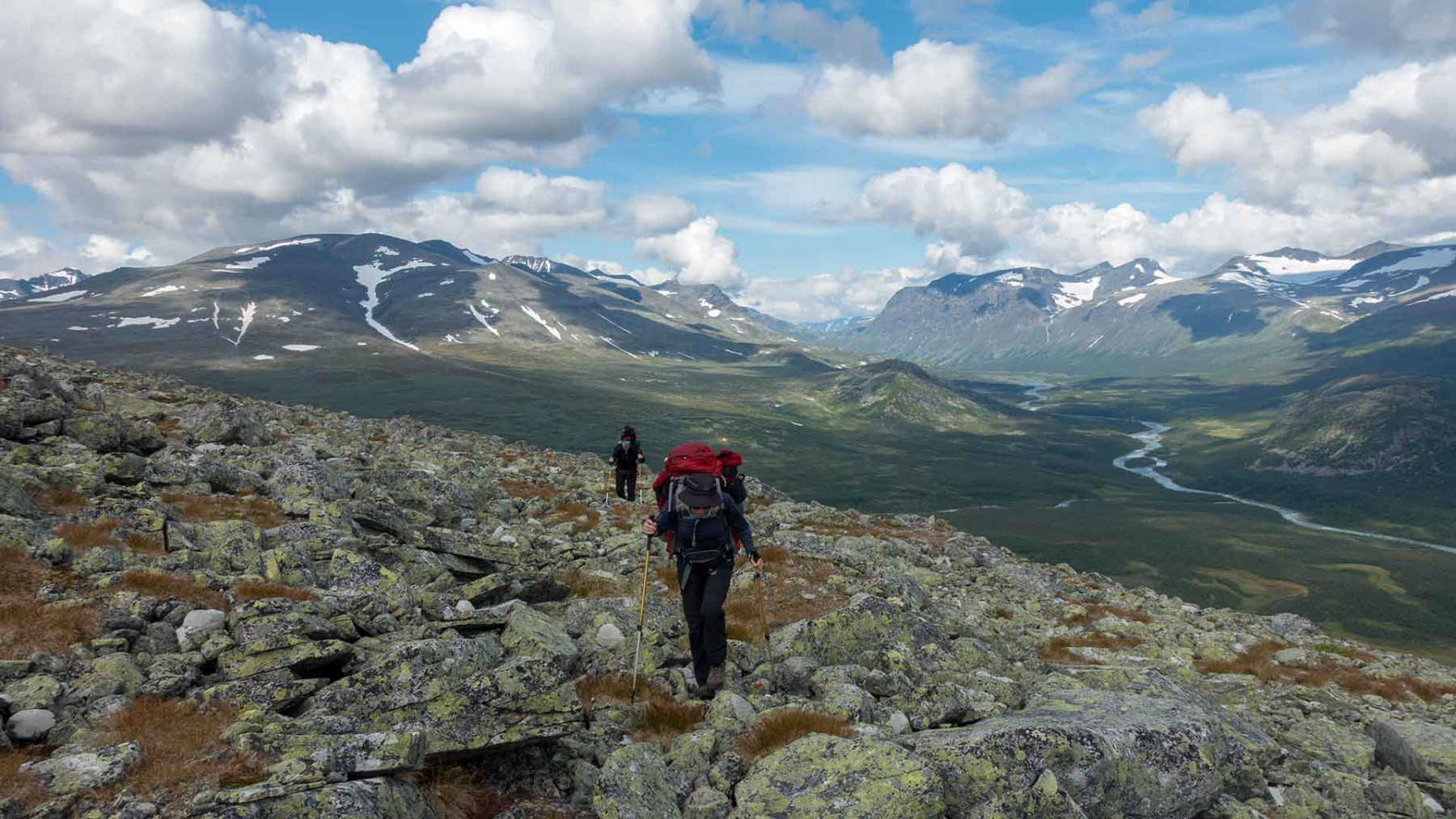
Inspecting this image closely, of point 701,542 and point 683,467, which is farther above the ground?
point 683,467

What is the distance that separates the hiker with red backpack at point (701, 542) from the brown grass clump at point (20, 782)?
8.65 meters

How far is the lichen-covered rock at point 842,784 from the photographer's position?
26.8 ft

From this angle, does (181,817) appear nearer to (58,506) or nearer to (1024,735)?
(1024,735)

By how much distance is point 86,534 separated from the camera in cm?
1433

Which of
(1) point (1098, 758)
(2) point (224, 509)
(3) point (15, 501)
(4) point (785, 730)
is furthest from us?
(2) point (224, 509)

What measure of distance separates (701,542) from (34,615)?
1054 cm

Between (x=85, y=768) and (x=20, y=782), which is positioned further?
(x=85, y=768)

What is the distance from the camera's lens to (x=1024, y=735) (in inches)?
375

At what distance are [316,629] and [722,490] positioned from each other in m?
7.56

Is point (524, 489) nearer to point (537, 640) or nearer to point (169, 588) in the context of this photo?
point (169, 588)

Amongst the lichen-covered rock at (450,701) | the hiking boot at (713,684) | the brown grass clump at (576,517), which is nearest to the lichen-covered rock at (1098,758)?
the hiking boot at (713,684)

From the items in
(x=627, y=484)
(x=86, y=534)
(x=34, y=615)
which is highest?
(x=86, y=534)

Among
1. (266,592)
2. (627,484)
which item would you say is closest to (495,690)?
(266,592)

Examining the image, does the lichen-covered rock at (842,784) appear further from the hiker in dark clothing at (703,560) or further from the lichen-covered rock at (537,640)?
the lichen-covered rock at (537,640)
